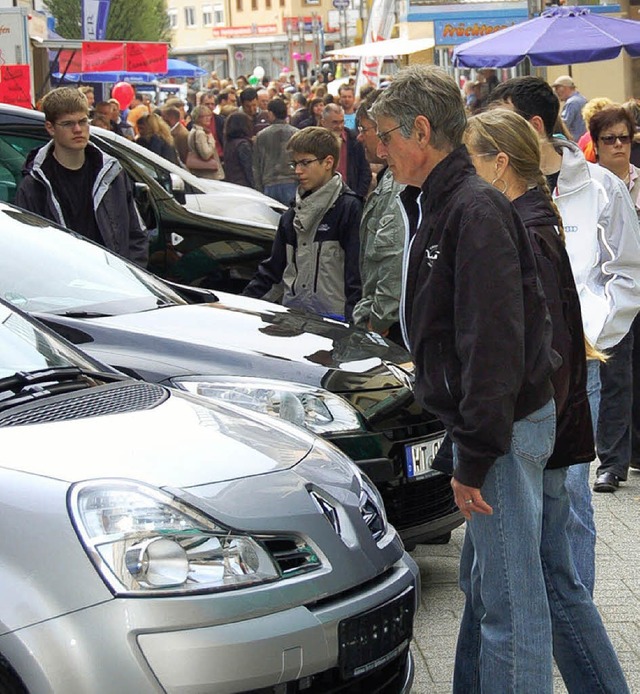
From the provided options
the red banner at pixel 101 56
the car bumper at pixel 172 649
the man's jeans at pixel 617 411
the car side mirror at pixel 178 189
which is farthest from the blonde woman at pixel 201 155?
the car bumper at pixel 172 649

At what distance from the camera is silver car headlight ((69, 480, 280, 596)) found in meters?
2.96

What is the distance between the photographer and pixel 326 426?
4953 millimetres

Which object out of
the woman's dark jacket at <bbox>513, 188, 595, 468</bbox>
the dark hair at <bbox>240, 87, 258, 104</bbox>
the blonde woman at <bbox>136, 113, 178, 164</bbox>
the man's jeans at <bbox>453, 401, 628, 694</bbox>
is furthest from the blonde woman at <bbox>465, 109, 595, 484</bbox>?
the dark hair at <bbox>240, 87, 258, 104</bbox>

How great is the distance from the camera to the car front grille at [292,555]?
3.17 metres

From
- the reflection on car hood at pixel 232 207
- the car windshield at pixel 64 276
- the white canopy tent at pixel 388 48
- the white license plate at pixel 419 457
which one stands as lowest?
the white license plate at pixel 419 457

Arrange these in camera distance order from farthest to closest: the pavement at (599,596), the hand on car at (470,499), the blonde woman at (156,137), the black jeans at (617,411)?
the blonde woman at (156,137)
the black jeans at (617,411)
the pavement at (599,596)
the hand on car at (470,499)

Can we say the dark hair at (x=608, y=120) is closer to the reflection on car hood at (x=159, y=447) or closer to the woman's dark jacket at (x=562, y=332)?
the woman's dark jacket at (x=562, y=332)

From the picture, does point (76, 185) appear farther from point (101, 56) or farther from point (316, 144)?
point (101, 56)

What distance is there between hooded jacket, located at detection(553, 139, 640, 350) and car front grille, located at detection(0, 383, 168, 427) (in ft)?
5.68

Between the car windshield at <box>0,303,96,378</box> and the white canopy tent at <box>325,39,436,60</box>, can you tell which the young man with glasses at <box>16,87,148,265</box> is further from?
the white canopy tent at <box>325,39,436,60</box>

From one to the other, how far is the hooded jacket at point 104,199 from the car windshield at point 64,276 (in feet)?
5.39

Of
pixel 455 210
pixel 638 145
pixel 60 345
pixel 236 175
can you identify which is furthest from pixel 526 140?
pixel 236 175

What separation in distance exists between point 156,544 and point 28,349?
3.87 ft

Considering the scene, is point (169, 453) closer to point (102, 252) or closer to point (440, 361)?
point (440, 361)
